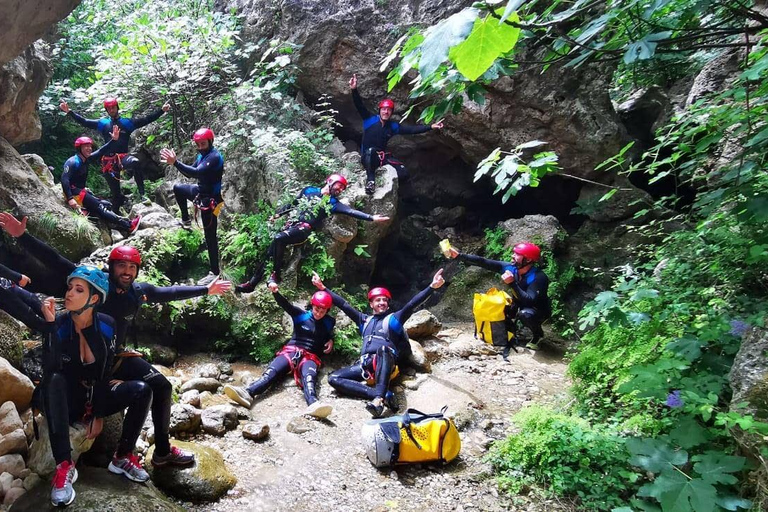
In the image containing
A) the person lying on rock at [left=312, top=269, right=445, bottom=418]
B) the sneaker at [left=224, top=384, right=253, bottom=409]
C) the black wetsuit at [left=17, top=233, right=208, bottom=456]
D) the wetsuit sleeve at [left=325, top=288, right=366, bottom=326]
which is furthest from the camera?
the wetsuit sleeve at [left=325, top=288, right=366, bottom=326]

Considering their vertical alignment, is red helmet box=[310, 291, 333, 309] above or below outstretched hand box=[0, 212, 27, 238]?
below

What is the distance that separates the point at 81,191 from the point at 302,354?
5010 mm

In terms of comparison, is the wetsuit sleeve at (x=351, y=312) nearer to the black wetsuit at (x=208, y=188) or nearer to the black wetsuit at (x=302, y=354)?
the black wetsuit at (x=302, y=354)

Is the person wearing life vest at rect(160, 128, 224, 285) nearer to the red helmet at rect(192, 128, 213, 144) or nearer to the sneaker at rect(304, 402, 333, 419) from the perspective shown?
the red helmet at rect(192, 128, 213, 144)

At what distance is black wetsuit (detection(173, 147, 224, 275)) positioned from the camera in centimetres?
662

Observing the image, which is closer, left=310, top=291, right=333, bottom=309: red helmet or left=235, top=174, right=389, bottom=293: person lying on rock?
left=310, top=291, right=333, bottom=309: red helmet

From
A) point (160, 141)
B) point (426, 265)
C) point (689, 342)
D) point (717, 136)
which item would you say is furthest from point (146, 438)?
point (160, 141)

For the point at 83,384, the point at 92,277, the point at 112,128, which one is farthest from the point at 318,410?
the point at 112,128

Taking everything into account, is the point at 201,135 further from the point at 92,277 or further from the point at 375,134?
the point at 92,277

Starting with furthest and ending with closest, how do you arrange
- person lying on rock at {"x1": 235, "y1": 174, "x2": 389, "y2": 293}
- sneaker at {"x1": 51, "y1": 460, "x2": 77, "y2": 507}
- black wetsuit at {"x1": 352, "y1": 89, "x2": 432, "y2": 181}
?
black wetsuit at {"x1": 352, "y1": 89, "x2": 432, "y2": 181} < person lying on rock at {"x1": 235, "y1": 174, "x2": 389, "y2": 293} < sneaker at {"x1": 51, "y1": 460, "x2": 77, "y2": 507}

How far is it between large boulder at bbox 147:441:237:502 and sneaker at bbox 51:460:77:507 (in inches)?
31.9

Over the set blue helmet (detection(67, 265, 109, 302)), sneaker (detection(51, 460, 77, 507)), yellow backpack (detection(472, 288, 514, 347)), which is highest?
blue helmet (detection(67, 265, 109, 302))

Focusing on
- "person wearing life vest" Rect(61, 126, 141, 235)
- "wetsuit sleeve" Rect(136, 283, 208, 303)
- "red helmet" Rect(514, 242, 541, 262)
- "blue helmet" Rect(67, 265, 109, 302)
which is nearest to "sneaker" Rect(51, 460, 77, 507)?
"blue helmet" Rect(67, 265, 109, 302)

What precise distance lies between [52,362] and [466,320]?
24.0 feet
